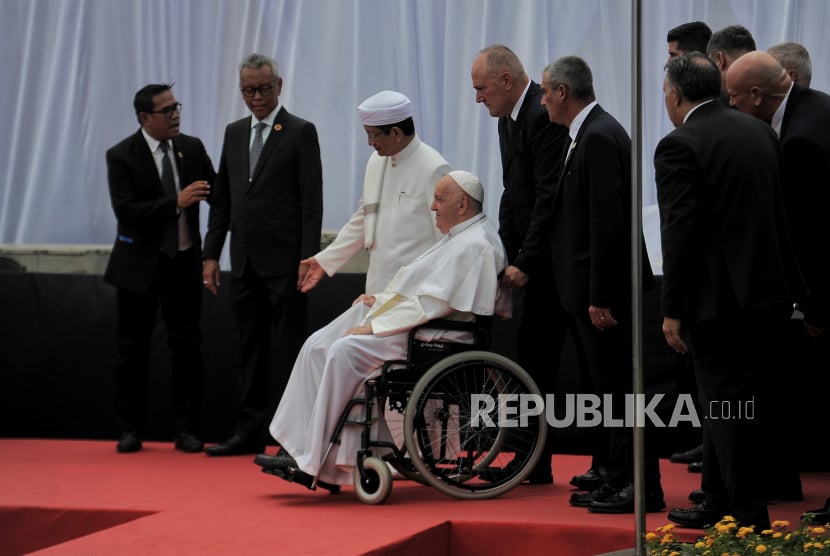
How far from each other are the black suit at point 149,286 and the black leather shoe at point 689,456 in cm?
208

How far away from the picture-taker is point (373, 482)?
439 cm

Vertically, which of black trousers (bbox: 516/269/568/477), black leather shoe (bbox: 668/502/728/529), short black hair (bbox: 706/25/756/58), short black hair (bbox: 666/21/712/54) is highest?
short black hair (bbox: 666/21/712/54)

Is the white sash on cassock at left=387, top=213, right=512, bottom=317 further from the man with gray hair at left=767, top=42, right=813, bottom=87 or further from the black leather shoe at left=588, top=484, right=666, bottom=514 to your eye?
the man with gray hair at left=767, top=42, right=813, bottom=87

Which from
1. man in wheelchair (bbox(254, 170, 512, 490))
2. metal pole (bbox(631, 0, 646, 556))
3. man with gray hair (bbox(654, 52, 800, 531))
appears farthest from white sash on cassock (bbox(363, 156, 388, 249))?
metal pole (bbox(631, 0, 646, 556))

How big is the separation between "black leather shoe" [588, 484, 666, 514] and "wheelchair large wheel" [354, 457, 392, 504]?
0.67 m

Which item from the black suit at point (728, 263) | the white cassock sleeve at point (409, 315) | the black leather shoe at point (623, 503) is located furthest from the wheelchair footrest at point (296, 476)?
the black suit at point (728, 263)

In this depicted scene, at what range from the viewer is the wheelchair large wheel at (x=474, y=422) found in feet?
14.2

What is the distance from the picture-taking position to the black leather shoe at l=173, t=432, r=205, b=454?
5.73 metres

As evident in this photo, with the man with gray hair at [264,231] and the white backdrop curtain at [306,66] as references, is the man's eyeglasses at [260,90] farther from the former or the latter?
the white backdrop curtain at [306,66]

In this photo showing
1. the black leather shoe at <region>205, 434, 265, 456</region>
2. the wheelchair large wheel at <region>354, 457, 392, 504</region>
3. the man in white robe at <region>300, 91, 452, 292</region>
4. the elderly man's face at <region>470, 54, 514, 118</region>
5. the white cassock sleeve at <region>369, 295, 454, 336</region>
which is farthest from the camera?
the black leather shoe at <region>205, 434, 265, 456</region>

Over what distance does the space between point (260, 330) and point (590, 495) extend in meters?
1.89

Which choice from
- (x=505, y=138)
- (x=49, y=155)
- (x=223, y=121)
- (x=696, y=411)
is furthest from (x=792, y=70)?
(x=49, y=155)

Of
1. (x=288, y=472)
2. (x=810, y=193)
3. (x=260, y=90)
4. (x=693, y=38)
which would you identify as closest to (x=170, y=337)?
(x=260, y=90)

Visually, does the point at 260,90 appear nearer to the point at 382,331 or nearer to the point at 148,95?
the point at 148,95
